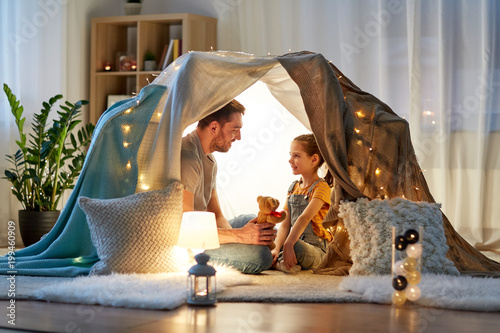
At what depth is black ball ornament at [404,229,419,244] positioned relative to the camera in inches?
96.7

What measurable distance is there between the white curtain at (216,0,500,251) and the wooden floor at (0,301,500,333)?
8.23 ft

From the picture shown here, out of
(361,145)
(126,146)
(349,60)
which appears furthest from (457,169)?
(126,146)

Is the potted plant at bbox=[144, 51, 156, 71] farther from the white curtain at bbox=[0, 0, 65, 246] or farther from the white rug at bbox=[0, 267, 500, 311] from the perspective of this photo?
the white rug at bbox=[0, 267, 500, 311]

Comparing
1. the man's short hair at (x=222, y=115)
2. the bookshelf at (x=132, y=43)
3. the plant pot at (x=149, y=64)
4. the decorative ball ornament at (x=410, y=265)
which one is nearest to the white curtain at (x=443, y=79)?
the bookshelf at (x=132, y=43)

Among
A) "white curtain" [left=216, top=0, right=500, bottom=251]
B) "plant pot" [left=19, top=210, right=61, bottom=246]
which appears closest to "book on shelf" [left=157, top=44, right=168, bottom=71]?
"white curtain" [left=216, top=0, right=500, bottom=251]

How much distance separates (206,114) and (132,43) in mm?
2766

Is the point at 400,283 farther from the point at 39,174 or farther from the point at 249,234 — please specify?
the point at 39,174

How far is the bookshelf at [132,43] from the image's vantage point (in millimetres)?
5402

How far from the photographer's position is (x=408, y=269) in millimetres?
2482

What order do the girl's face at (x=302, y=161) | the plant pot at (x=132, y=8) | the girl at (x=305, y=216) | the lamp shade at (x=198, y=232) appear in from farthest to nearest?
the plant pot at (x=132, y=8), the girl's face at (x=302, y=161), the girl at (x=305, y=216), the lamp shade at (x=198, y=232)

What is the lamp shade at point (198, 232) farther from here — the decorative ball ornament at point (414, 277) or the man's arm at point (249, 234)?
the decorative ball ornament at point (414, 277)

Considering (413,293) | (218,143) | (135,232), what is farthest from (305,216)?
(413,293)

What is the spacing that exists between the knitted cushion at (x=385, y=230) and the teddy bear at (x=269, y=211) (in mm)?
286

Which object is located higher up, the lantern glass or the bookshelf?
the bookshelf
